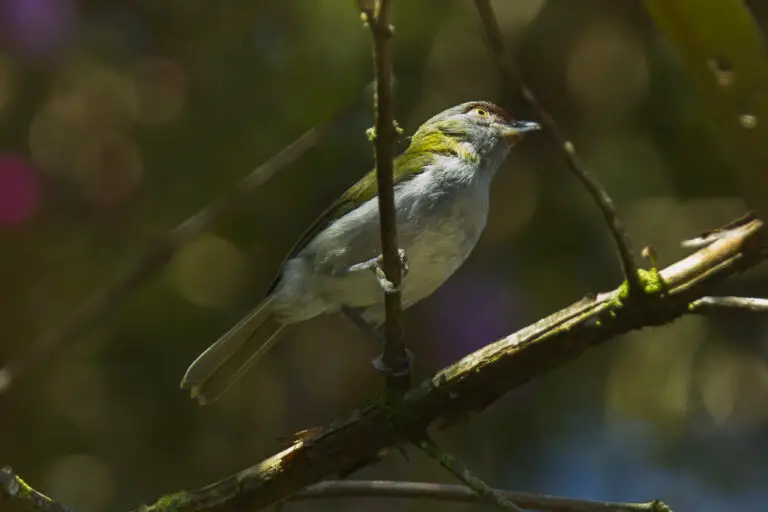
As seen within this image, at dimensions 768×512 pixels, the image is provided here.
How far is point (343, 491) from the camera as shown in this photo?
71.7 inches

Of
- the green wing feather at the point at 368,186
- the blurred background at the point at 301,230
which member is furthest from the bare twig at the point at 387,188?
the blurred background at the point at 301,230

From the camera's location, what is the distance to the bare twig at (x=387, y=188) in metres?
1.17

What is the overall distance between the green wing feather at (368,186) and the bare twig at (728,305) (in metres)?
1.11

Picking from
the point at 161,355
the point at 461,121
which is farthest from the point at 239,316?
the point at 461,121

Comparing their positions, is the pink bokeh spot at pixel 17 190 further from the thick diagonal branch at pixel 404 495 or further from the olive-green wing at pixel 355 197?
the thick diagonal branch at pixel 404 495

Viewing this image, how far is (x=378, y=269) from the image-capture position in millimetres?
1881

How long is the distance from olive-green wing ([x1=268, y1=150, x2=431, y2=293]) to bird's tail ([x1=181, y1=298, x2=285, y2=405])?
131 millimetres

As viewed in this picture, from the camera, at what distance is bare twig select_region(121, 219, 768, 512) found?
1577 mm

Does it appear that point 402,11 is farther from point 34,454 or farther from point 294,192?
point 34,454

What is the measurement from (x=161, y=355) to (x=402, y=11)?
158 cm

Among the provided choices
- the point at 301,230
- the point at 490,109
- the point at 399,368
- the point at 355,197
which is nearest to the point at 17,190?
the point at 301,230

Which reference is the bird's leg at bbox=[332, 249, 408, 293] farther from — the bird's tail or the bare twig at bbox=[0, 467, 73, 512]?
the bare twig at bbox=[0, 467, 73, 512]

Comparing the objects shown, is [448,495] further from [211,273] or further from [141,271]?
[211,273]

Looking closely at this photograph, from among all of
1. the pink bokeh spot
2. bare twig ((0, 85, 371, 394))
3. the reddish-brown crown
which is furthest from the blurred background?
bare twig ((0, 85, 371, 394))
